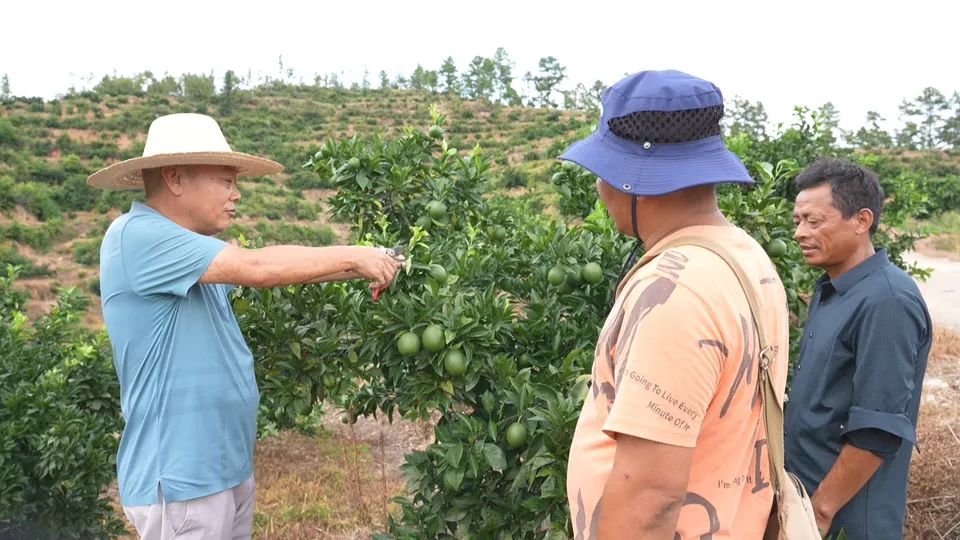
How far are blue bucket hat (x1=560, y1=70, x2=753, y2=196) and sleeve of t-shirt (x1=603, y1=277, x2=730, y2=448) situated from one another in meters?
0.20

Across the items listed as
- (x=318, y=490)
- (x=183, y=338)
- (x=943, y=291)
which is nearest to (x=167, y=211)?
(x=183, y=338)

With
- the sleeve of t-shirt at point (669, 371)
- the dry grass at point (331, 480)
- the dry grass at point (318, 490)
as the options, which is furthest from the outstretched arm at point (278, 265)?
the dry grass at point (318, 490)

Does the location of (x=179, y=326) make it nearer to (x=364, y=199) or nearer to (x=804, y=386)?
(x=364, y=199)

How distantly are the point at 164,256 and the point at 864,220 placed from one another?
2010 mm

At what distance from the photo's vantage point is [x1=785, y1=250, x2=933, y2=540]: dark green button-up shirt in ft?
6.34

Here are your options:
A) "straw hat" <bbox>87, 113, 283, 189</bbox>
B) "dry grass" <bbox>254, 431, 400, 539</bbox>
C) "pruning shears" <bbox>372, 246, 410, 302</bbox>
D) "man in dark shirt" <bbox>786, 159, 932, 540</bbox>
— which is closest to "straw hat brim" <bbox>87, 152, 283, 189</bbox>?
"straw hat" <bbox>87, 113, 283, 189</bbox>

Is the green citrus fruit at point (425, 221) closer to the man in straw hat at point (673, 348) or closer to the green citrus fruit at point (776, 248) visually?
the green citrus fruit at point (776, 248)

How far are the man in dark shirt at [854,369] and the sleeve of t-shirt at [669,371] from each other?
1082 mm

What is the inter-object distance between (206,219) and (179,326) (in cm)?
35

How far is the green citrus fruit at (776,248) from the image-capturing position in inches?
106

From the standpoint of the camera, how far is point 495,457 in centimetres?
216

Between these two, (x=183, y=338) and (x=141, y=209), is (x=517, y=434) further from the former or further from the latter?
(x=141, y=209)

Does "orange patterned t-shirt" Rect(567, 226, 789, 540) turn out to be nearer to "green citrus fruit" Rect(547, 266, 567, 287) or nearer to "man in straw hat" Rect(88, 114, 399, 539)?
"man in straw hat" Rect(88, 114, 399, 539)

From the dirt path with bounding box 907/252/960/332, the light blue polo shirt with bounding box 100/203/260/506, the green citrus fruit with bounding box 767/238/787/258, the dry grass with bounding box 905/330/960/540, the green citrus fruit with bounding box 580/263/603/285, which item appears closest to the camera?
the light blue polo shirt with bounding box 100/203/260/506
